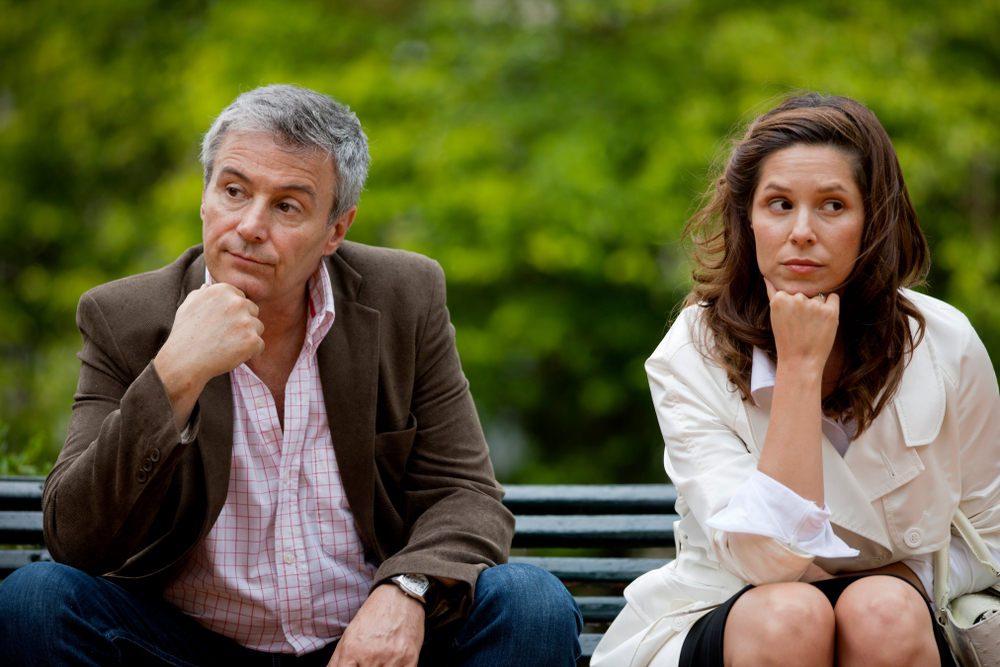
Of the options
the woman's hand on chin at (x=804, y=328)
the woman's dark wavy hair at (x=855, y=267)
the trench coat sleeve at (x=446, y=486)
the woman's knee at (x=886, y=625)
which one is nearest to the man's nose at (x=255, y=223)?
the trench coat sleeve at (x=446, y=486)

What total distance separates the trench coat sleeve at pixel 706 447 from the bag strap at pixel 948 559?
1.43ft

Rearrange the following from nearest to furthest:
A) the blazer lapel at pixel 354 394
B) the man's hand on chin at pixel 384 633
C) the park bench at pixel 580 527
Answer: the man's hand on chin at pixel 384 633 < the blazer lapel at pixel 354 394 < the park bench at pixel 580 527

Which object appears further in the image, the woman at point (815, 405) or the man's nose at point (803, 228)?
the man's nose at point (803, 228)

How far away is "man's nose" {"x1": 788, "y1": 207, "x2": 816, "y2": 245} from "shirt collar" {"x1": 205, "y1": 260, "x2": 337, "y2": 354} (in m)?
1.26

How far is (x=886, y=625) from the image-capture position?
82.8 inches

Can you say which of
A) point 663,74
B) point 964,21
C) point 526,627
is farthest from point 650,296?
point 526,627

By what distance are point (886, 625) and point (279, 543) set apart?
4.92ft

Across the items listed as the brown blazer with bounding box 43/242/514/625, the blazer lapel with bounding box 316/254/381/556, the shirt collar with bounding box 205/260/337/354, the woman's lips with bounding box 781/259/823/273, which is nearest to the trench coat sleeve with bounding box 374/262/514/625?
the brown blazer with bounding box 43/242/514/625

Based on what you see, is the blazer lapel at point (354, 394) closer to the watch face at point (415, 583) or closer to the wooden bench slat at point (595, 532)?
the watch face at point (415, 583)

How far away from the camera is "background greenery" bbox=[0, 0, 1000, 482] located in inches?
250

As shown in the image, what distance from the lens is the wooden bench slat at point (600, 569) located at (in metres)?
3.14

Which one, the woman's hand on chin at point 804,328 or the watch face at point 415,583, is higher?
the woman's hand on chin at point 804,328

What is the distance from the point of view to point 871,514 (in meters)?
2.43

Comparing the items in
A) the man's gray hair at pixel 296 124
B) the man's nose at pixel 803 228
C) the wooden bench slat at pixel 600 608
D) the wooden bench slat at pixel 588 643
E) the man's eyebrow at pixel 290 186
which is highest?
the man's gray hair at pixel 296 124
